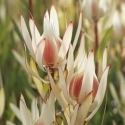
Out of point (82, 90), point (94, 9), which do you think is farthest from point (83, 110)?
point (94, 9)

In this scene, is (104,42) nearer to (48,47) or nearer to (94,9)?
(94,9)

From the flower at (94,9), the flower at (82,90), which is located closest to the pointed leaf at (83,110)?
the flower at (82,90)

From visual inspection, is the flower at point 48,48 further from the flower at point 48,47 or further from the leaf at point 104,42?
the leaf at point 104,42

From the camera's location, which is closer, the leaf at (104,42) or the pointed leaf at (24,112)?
the pointed leaf at (24,112)

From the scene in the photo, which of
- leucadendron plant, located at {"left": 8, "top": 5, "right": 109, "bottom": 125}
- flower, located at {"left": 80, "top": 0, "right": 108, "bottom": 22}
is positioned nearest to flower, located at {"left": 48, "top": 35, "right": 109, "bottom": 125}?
leucadendron plant, located at {"left": 8, "top": 5, "right": 109, "bottom": 125}

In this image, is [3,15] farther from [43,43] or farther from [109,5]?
[43,43]

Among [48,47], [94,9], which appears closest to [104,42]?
[94,9]

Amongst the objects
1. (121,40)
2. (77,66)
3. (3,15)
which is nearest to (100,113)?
Answer: (121,40)

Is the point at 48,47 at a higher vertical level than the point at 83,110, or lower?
higher

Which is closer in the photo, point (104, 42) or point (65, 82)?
point (65, 82)
